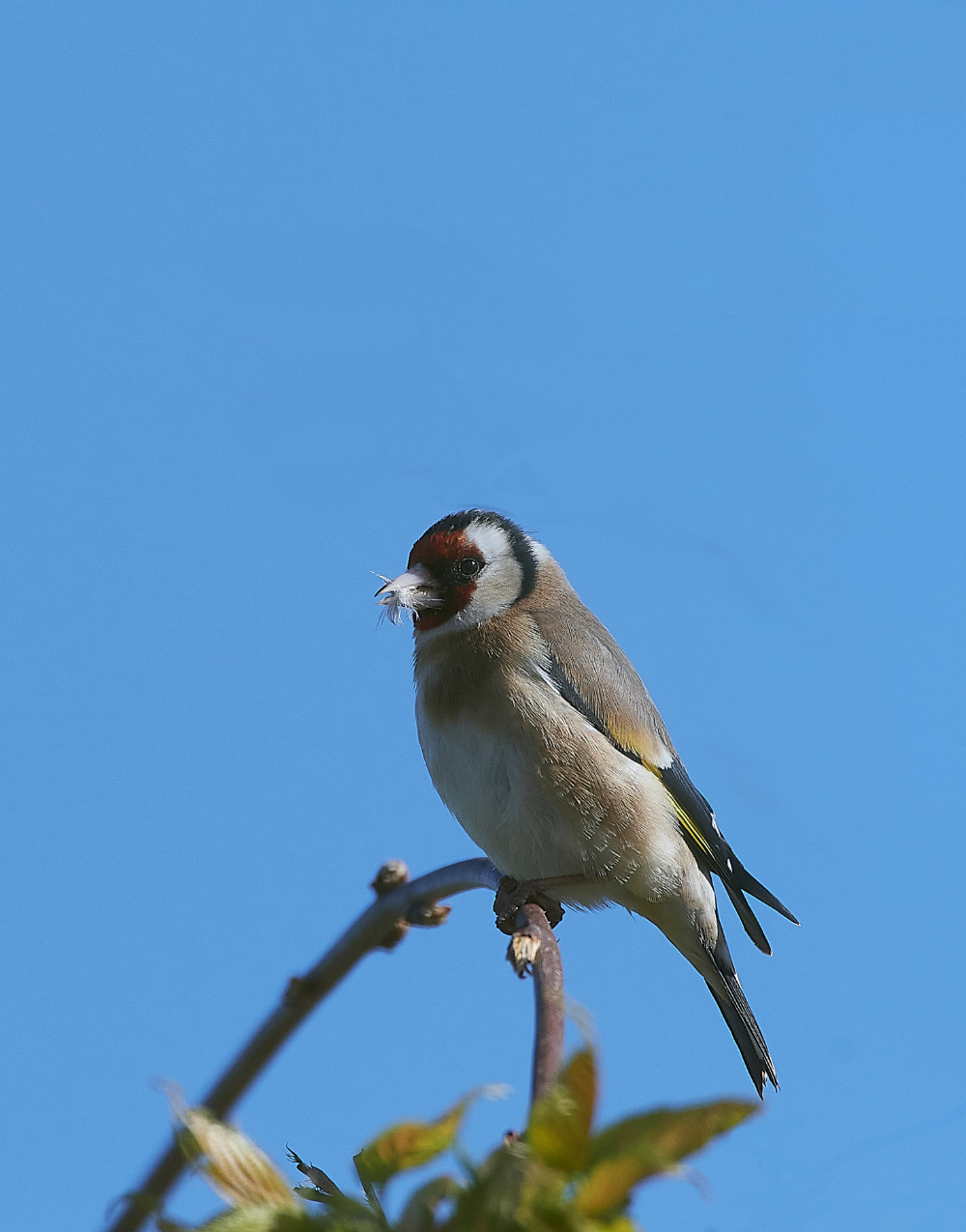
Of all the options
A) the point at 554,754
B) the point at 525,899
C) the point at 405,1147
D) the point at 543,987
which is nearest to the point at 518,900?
the point at 525,899

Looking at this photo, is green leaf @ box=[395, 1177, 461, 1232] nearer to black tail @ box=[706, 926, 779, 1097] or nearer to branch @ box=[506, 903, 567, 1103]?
branch @ box=[506, 903, 567, 1103]

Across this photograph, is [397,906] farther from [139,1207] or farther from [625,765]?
[625,765]

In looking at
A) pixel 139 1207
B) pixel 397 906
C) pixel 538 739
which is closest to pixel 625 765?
pixel 538 739

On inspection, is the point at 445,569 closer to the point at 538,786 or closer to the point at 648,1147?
the point at 538,786

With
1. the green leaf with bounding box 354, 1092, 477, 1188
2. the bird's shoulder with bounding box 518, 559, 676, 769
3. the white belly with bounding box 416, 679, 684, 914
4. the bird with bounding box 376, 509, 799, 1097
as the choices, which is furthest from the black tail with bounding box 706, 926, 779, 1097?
the green leaf with bounding box 354, 1092, 477, 1188

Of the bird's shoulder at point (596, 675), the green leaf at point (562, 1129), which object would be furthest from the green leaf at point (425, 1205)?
the bird's shoulder at point (596, 675)

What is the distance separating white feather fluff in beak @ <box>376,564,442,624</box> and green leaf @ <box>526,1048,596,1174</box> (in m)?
3.60

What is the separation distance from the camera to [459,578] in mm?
4914

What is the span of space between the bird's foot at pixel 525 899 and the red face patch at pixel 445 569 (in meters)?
1.15

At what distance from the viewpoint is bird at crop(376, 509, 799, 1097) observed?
435 centimetres

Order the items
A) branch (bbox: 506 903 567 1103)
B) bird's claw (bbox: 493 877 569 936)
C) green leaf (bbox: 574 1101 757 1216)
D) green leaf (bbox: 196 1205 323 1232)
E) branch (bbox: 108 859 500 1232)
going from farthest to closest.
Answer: bird's claw (bbox: 493 877 569 936) < branch (bbox: 108 859 500 1232) < branch (bbox: 506 903 567 1103) < green leaf (bbox: 196 1205 323 1232) < green leaf (bbox: 574 1101 757 1216)

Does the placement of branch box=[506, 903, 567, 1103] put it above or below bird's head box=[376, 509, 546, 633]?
below

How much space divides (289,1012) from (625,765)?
2.23m

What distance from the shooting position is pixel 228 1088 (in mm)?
2352
